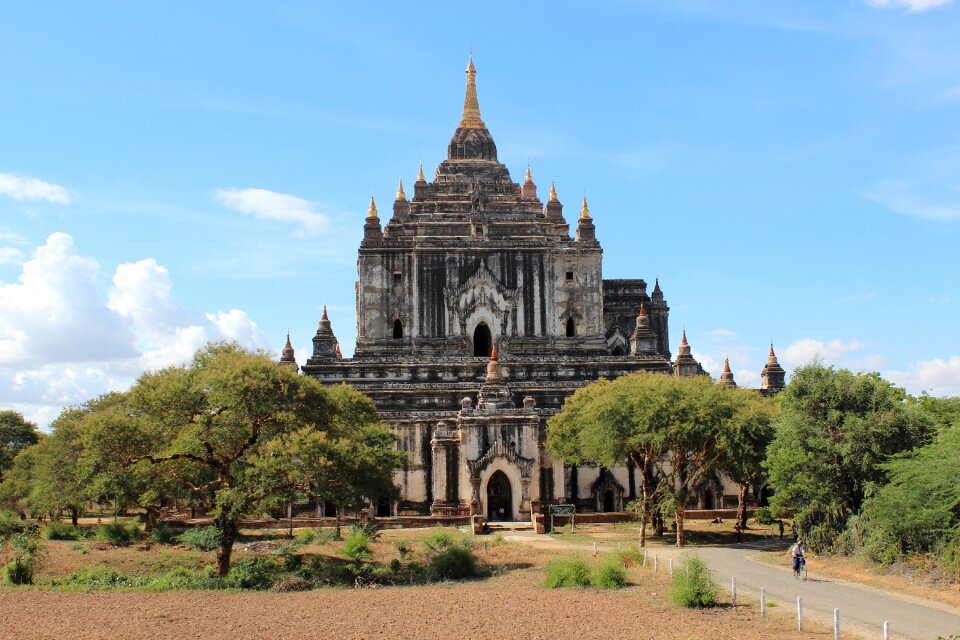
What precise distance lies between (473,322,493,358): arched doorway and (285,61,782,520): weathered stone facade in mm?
95

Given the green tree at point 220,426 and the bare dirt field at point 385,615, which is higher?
the green tree at point 220,426

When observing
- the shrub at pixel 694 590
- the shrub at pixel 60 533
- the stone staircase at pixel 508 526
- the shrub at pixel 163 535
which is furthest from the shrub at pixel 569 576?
the shrub at pixel 60 533

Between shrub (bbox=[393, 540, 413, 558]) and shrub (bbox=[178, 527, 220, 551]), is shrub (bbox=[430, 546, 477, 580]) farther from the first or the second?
shrub (bbox=[178, 527, 220, 551])

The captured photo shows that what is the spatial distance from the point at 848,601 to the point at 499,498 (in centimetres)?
2576

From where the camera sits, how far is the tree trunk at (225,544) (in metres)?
34.6

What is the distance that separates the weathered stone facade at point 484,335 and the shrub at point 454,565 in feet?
46.7

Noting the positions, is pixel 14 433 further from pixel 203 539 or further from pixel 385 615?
pixel 385 615

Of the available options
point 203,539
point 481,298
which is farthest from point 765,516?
point 203,539

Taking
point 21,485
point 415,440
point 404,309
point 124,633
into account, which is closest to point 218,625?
point 124,633

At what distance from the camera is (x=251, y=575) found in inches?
1342

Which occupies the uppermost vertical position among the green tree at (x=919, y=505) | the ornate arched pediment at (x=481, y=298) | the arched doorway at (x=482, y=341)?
the ornate arched pediment at (x=481, y=298)

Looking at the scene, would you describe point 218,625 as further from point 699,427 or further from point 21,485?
point 21,485

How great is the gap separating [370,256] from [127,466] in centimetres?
3266

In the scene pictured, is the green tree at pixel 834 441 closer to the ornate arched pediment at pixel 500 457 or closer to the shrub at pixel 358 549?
the ornate arched pediment at pixel 500 457
